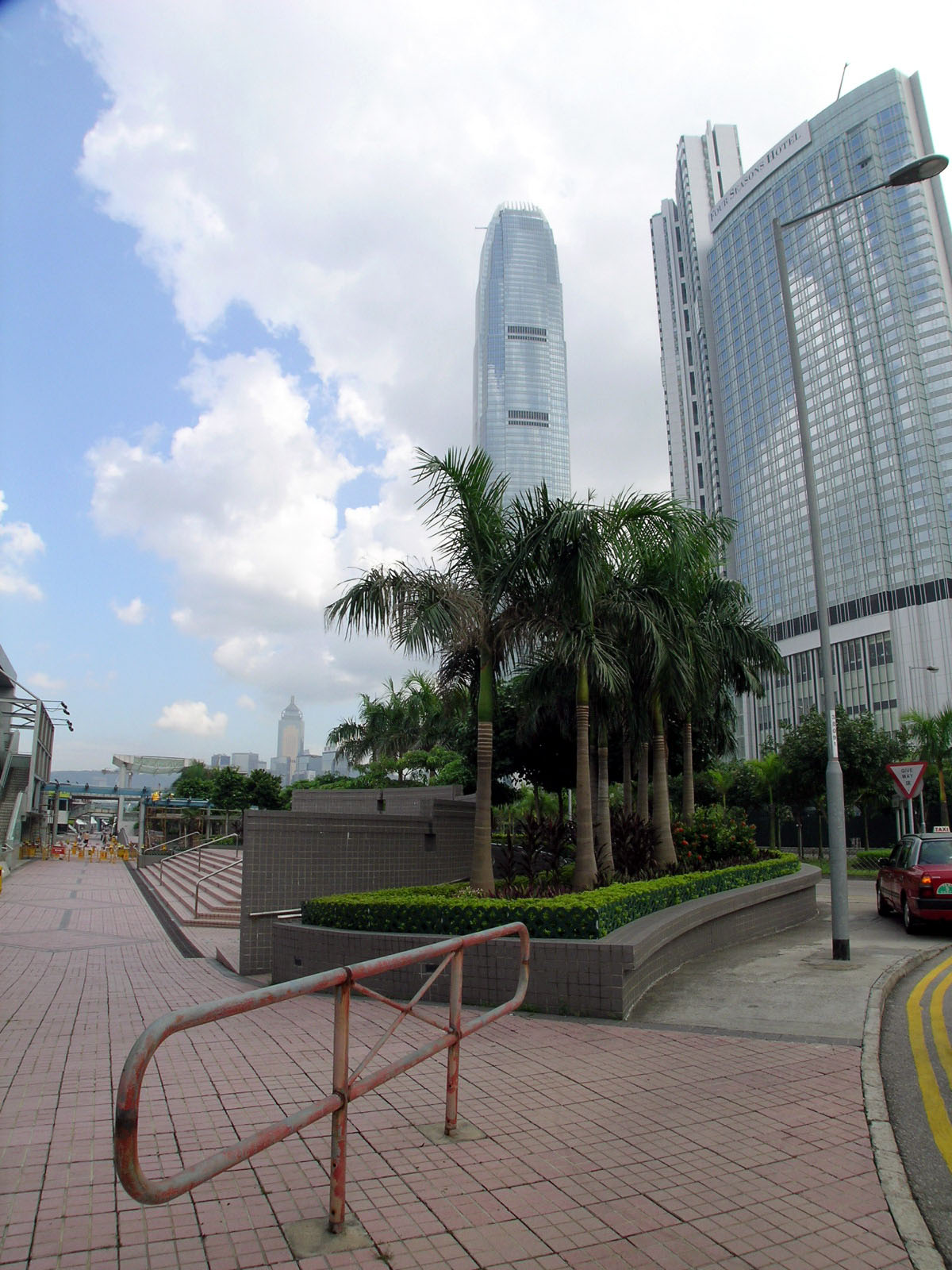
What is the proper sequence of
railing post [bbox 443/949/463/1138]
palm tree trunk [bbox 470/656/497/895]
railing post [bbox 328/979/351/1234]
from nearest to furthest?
railing post [bbox 328/979/351/1234]
railing post [bbox 443/949/463/1138]
palm tree trunk [bbox 470/656/497/895]

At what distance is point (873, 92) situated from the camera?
9988cm

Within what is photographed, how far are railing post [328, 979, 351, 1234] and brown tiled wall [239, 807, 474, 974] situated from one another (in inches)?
306

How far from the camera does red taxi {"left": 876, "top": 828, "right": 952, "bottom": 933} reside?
12.3 metres

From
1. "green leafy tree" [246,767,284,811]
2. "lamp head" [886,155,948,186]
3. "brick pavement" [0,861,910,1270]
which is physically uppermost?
"lamp head" [886,155,948,186]

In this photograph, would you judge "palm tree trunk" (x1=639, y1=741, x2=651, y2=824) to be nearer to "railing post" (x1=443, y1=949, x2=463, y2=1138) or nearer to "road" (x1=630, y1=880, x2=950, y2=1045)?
"road" (x1=630, y1=880, x2=950, y2=1045)

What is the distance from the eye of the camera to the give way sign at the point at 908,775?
18.5 meters

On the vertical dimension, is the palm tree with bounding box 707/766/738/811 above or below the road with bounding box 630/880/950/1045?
above

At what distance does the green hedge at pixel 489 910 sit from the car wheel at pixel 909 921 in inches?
159

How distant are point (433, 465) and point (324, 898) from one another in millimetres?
6098

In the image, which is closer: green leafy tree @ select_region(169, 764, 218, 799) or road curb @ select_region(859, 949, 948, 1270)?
road curb @ select_region(859, 949, 948, 1270)

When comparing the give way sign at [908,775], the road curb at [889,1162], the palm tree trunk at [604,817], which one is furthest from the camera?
the give way sign at [908,775]

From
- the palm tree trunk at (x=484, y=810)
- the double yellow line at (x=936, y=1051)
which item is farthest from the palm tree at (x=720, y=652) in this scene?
the double yellow line at (x=936, y=1051)

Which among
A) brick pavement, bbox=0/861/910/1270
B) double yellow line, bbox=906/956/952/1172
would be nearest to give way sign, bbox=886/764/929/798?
double yellow line, bbox=906/956/952/1172

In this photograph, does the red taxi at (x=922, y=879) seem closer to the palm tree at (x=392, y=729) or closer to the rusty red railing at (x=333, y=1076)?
the rusty red railing at (x=333, y=1076)
